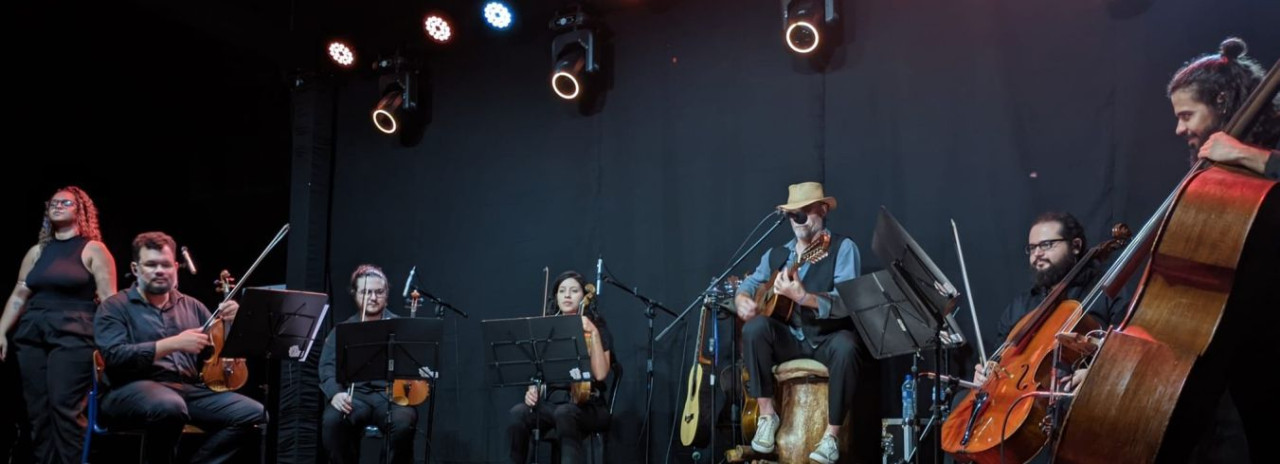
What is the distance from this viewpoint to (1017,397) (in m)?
3.33

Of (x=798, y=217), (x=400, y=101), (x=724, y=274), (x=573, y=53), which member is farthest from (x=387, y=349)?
(x=400, y=101)

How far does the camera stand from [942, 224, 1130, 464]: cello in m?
3.33

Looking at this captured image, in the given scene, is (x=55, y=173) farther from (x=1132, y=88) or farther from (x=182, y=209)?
(x=1132, y=88)

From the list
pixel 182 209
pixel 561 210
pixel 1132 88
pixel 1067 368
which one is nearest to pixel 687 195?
pixel 561 210

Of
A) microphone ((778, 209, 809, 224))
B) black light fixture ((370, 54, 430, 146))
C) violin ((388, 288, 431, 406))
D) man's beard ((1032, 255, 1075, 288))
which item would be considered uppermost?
black light fixture ((370, 54, 430, 146))

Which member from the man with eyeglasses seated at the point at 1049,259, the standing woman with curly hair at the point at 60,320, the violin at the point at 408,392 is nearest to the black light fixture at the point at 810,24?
the man with eyeglasses seated at the point at 1049,259

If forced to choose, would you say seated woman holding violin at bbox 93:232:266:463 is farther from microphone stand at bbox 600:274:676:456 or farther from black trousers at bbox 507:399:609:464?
microphone stand at bbox 600:274:676:456

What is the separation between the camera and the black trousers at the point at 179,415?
5133 millimetres

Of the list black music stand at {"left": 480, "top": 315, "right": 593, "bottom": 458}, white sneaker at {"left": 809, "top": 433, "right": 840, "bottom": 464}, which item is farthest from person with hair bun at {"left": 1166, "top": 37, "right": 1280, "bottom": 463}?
black music stand at {"left": 480, "top": 315, "right": 593, "bottom": 458}

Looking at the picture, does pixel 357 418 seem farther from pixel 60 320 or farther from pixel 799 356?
pixel 799 356

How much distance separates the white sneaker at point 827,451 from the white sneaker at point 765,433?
0.26 metres

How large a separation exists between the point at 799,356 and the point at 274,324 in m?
2.85

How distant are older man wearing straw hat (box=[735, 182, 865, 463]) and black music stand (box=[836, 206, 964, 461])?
224mm

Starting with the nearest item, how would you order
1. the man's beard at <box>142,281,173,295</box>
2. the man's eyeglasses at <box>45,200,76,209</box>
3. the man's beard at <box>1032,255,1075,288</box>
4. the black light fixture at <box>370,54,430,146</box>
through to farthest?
the man's beard at <box>1032,255,1075,288</box> < the man's beard at <box>142,281,173,295</box> < the man's eyeglasses at <box>45,200,76,209</box> < the black light fixture at <box>370,54,430,146</box>
